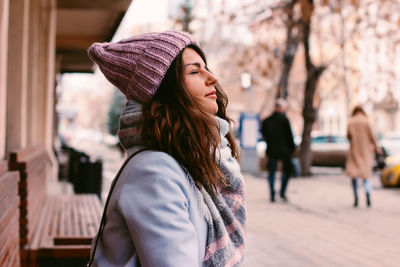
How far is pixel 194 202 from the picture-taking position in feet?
6.28

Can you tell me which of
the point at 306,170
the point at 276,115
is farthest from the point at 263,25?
the point at 276,115

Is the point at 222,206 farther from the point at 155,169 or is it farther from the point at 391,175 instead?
the point at 391,175

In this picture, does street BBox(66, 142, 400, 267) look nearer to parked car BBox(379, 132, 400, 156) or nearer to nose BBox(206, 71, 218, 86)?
nose BBox(206, 71, 218, 86)

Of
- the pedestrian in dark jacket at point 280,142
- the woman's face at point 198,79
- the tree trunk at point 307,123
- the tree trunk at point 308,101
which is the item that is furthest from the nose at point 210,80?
the tree trunk at point 307,123

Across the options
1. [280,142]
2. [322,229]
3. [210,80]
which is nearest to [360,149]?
[280,142]

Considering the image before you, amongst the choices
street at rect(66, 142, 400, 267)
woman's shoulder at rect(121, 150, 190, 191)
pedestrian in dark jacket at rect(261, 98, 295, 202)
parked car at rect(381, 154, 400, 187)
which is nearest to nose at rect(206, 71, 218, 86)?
woman's shoulder at rect(121, 150, 190, 191)

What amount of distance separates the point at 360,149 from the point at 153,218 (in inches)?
383

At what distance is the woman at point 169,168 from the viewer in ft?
5.78

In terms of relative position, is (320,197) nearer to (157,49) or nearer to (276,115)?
(276,115)

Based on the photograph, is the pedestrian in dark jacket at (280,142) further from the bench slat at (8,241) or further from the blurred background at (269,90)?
the bench slat at (8,241)

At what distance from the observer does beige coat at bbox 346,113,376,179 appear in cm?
1083

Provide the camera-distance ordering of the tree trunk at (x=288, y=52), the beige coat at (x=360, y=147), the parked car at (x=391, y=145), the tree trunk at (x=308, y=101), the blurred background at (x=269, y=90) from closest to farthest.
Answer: the blurred background at (x=269, y=90), the beige coat at (x=360, y=147), the tree trunk at (x=308, y=101), the tree trunk at (x=288, y=52), the parked car at (x=391, y=145)

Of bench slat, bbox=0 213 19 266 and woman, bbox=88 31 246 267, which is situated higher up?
woman, bbox=88 31 246 267

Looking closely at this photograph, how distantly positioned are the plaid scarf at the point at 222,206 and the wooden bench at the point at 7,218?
129 centimetres
